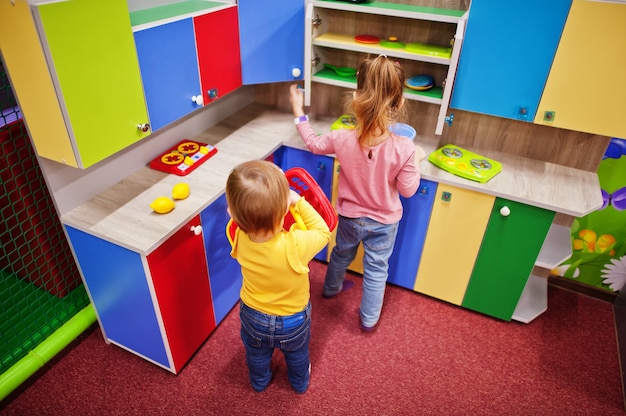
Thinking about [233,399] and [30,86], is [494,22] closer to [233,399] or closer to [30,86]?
[30,86]

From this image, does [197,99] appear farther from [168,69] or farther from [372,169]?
[372,169]

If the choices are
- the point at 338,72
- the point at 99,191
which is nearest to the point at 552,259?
the point at 338,72

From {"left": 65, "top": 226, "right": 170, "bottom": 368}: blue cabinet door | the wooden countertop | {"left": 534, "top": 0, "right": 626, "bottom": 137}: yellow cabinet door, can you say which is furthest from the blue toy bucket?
{"left": 65, "top": 226, "right": 170, "bottom": 368}: blue cabinet door

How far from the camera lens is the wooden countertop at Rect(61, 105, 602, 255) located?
63.7 inches

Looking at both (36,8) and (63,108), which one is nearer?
(36,8)

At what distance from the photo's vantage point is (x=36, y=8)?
3.89ft

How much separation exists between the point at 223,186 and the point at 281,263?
566mm

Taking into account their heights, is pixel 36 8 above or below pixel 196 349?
above

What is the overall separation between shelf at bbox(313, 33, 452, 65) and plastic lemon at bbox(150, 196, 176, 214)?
968 mm

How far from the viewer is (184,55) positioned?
1751mm

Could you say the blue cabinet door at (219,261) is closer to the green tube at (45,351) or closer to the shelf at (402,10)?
the green tube at (45,351)

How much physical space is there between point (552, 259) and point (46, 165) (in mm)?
2047

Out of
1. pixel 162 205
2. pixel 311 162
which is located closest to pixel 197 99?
pixel 162 205

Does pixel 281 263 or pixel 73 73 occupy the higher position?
pixel 73 73
